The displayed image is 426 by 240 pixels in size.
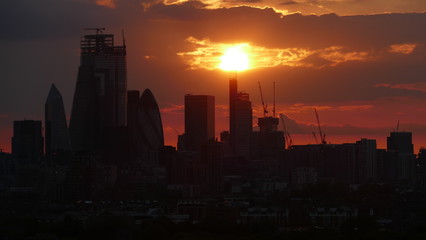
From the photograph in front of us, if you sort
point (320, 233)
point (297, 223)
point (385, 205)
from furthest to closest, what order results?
point (385, 205)
point (297, 223)
point (320, 233)

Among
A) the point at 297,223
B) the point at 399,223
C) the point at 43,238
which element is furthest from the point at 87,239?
the point at 399,223

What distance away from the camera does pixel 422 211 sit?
573 ft

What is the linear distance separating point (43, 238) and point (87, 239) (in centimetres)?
898

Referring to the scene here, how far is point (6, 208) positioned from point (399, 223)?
67.4 meters

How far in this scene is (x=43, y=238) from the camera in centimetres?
10525

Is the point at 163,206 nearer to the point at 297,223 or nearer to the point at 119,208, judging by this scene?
the point at 119,208

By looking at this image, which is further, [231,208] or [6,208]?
[6,208]

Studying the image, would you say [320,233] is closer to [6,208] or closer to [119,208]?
[119,208]

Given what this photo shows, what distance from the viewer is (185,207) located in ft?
557

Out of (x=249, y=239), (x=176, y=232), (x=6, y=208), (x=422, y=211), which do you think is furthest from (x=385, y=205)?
(x=249, y=239)

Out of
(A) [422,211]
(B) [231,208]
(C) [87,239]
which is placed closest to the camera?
(C) [87,239]

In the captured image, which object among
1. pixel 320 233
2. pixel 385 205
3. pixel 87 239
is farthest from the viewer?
pixel 385 205

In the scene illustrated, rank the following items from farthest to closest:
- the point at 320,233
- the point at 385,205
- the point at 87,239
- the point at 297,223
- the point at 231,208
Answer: the point at 385,205
the point at 231,208
the point at 297,223
the point at 87,239
the point at 320,233

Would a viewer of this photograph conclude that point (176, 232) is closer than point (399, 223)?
Yes
